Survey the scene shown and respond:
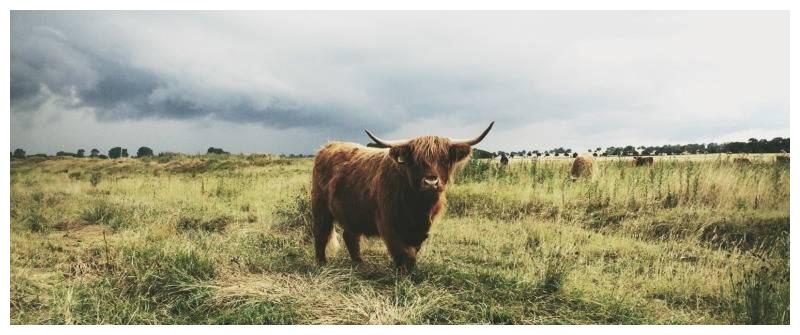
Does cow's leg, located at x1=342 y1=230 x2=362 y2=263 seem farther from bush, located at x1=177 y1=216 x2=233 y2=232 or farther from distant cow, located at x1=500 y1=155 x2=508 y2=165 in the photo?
distant cow, located at x1=500 y1=155 x2=508 y2=165

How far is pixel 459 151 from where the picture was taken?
3627 mm

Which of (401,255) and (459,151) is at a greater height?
(459,151)

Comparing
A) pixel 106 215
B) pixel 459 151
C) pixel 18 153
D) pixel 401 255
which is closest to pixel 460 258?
pixel 401 255

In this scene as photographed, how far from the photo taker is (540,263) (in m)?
4.00

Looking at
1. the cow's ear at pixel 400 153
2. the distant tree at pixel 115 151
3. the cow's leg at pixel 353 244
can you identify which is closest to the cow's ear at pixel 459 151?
the cow's ear at pixel 400 153

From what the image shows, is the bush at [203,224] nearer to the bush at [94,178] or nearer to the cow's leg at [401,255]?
the bush at [94,178]

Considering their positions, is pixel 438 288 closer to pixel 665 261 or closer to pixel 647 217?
pixel 665 261

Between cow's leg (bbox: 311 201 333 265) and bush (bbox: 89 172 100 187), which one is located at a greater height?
bush (bbox: 89 172 100 187)

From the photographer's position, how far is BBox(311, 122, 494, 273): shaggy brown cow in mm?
3512

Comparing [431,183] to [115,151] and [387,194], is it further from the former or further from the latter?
[115,151]

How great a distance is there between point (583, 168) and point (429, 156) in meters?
4.62

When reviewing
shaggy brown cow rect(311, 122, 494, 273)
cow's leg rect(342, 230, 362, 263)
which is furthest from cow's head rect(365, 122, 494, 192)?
cow's leg rect(342, 230, 362, 263)

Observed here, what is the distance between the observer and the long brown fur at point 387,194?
354cm

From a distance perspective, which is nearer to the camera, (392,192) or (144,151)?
(392,192)
